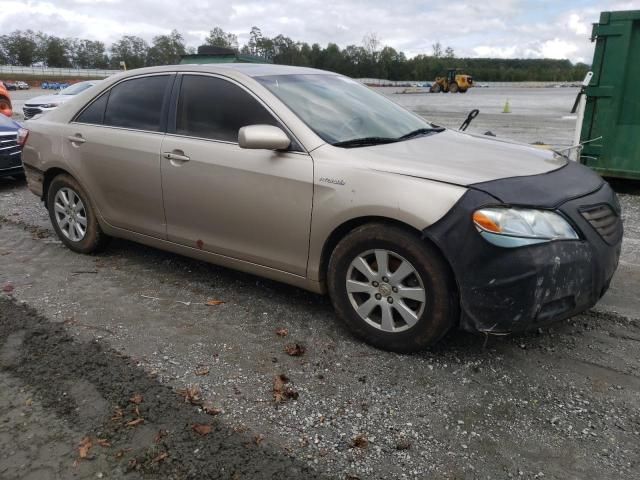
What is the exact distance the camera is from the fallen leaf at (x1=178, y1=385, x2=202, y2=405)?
276cm

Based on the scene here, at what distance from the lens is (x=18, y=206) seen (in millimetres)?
7105

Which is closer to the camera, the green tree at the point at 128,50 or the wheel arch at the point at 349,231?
the wheel arch at the point at 349,231

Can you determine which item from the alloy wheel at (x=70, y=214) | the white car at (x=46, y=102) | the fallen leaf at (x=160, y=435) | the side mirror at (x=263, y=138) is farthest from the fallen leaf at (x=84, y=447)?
the white car at (x=46, y=102)

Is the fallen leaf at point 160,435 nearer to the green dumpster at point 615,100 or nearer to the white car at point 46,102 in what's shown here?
the green dumpster at point 615,100

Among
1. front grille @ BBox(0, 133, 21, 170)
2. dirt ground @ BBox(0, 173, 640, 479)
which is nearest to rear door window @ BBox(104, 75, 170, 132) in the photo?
dirt ground @ BBox(0, 173, 640, 479)

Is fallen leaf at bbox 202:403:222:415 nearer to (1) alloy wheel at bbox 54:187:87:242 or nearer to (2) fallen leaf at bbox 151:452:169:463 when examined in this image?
(2) fallen leaf at bbox 151:452:169:463

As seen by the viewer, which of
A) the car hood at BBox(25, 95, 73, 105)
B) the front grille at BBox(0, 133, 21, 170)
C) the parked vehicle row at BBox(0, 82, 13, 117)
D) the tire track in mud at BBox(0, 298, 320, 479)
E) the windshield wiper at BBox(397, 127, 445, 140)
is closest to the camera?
the tire track in mud at BBox(0, 298, 320, 479)

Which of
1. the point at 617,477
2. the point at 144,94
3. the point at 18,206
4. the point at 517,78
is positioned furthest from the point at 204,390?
the point at 517,78

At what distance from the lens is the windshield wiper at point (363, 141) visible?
3410 mm

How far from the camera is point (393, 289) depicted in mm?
3113

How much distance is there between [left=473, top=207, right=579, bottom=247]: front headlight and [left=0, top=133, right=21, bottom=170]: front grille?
7.79 meters

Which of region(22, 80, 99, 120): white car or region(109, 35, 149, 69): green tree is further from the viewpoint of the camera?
region(109, 35, 149, 69): green tree

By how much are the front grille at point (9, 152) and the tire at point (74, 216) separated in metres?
3.78

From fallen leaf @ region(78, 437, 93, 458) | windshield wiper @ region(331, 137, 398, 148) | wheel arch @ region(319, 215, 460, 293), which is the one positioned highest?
windshield wiper @ region(331, 137, 398, 148)
